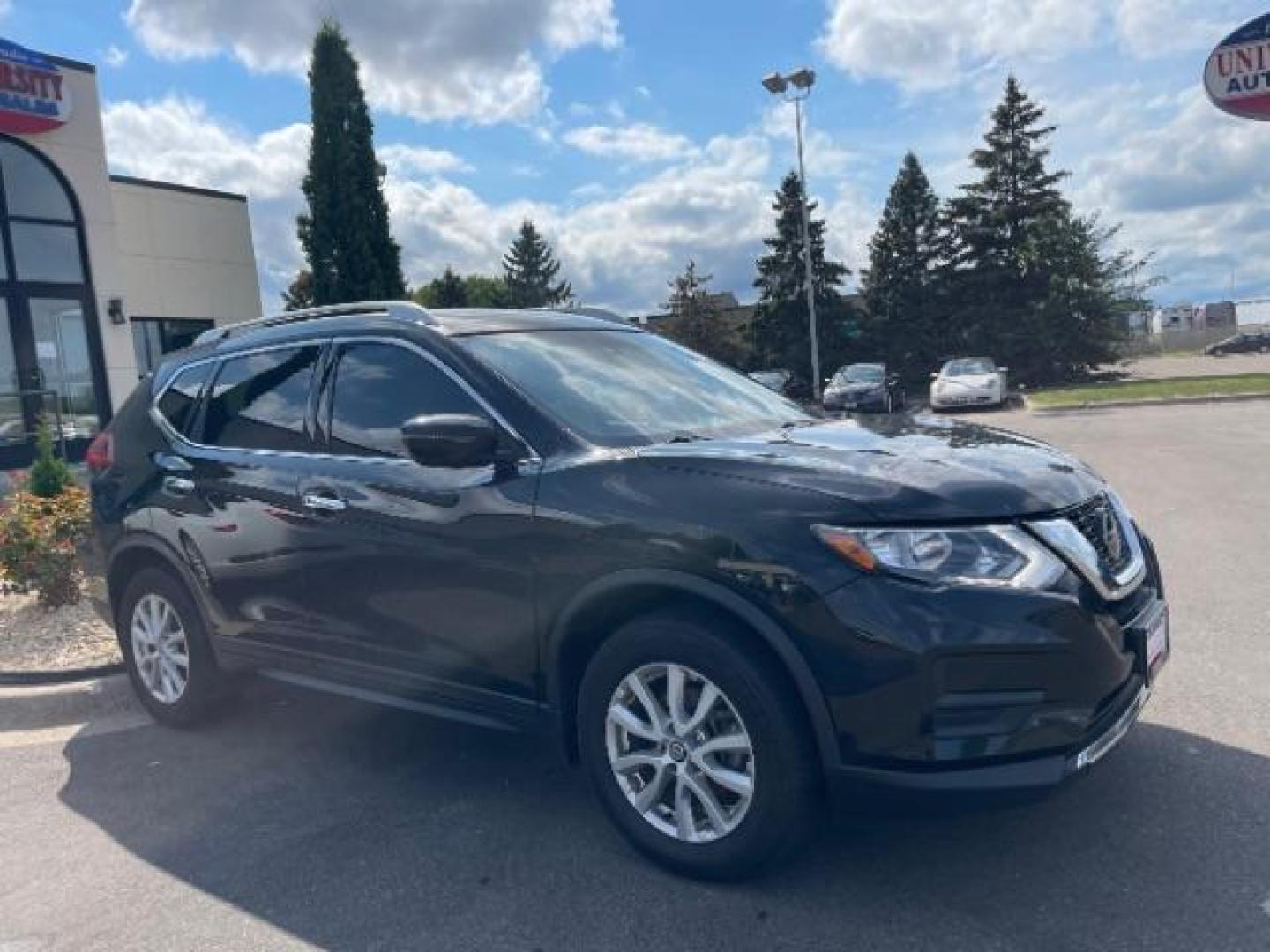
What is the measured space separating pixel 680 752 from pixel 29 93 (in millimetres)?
16548

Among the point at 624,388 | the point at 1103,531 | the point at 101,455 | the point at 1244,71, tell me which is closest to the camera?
the point at 1103,531

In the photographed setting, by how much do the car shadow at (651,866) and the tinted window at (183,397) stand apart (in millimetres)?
1582

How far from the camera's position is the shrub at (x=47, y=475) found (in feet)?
24.4

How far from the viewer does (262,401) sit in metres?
4.38

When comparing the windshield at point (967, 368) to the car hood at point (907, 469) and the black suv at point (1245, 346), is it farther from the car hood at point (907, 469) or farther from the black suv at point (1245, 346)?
the black suv at point (1245, 346)

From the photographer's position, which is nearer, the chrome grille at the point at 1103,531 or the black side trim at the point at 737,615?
the black side trim at the point at 737,615

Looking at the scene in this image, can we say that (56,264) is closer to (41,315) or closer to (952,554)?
(41,315)

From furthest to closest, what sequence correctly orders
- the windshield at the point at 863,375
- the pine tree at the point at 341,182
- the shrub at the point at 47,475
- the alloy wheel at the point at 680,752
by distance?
the windshield at the point at 863,375
the pine tree at the point at 341,182
the shrub at the point at 47,475
the alloy wheel at the point at 680,752

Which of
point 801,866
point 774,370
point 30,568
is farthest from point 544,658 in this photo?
point 774,370

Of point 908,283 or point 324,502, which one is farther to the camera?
point 908,283

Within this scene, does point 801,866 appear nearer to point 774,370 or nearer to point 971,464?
point 971,464

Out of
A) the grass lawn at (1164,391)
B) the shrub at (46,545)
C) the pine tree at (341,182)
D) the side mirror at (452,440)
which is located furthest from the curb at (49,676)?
the grass lawn at (1164,391)

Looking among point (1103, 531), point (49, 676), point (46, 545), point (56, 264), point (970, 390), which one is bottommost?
point (49, 676)

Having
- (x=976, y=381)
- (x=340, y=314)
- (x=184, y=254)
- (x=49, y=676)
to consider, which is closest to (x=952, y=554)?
(x=340, y=314)
